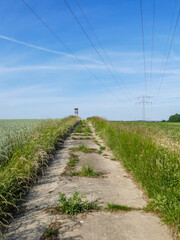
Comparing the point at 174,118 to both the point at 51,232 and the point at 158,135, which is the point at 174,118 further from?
the point at 51,232

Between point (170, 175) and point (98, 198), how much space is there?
139 cm

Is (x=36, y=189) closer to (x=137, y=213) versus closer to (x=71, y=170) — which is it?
(x=71, y=170)

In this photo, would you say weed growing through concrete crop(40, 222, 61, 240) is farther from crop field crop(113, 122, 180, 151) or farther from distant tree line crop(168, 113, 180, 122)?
distant tree line crop(168, 113, 180, 122)

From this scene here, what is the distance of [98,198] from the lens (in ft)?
13.3

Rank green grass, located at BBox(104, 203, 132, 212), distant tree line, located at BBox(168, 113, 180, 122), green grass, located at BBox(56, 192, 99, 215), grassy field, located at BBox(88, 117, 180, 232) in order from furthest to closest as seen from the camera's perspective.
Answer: distant tree line, located at BBox(168, 113, 180, 122) < green grass, located at BBox(104, 203, 132, 212) < green grass, located at BBox(56, 192, 99, 215) < grassy field, located at BBox(88, 117, 180, 232)

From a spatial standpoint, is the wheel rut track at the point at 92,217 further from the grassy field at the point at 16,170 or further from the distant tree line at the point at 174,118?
the distant tree line at the point at 174,118

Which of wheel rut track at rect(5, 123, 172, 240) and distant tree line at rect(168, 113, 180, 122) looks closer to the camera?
wheel rut track at rect(5, 123, 172, 240)

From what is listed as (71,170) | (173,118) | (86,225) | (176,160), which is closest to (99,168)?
(71,170)

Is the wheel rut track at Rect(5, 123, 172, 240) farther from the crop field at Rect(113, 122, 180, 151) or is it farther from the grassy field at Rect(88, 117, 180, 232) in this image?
the crop field at Rect(113, 122, 180, 151)

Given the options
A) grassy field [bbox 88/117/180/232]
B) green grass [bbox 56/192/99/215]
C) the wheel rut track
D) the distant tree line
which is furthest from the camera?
the distant tree line

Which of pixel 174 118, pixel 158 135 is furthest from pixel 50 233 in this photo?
pixel 174 118

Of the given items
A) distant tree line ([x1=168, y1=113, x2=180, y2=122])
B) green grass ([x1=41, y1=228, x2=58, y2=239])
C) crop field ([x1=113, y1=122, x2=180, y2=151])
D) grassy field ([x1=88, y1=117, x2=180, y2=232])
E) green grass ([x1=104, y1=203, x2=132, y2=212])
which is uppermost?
distant tree line ([x1=168, y1=113, x2=180, y2=122])

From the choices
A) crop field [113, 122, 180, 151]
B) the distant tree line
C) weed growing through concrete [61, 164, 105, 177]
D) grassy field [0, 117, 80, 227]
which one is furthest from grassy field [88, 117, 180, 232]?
the distant tree line

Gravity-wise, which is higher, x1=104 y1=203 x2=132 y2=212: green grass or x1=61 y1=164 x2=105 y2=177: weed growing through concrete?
x1=61 y1=164 x2=105 y2=177: weed growing through concrete
